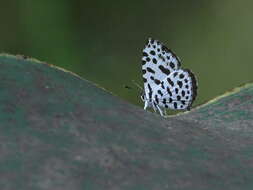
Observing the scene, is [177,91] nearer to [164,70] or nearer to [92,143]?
[164,70]

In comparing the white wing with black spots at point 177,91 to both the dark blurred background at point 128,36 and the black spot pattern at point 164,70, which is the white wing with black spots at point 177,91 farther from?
the dark blurred background at point 128,36

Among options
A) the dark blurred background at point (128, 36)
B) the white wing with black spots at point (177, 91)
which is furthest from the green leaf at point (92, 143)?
the dark blurred background at point (128, 36)

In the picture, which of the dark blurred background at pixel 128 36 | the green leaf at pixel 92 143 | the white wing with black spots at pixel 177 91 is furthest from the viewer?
the dark blurred background at pixel 128 36

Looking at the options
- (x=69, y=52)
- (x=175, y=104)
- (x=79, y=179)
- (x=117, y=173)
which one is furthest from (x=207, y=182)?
(x=69, y=52)

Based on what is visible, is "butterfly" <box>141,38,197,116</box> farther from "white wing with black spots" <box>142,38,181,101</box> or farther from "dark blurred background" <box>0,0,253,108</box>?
"dark blurred background" <box>0,0,253,108</box>

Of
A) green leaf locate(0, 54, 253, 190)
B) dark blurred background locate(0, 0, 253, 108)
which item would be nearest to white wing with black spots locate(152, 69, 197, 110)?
green leaf locate(0, 54, 253, 190)

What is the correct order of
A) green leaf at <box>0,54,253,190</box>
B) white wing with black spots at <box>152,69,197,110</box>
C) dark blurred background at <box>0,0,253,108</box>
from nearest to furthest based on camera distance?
green leaf at <box>0,54,253,190</box> → white wing with black spots at <box>152,69,197,110</box> → dark blurred background at <box>0,0,253,108</box>
